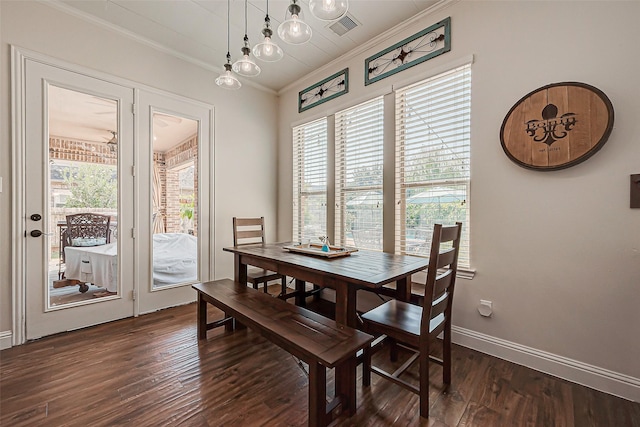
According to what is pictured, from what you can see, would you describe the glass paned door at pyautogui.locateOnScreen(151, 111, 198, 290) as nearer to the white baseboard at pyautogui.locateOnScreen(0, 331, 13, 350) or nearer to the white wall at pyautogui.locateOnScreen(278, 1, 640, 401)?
the white baseboard at pyautogui.locateOnScreen(0, 331, 13, 350)

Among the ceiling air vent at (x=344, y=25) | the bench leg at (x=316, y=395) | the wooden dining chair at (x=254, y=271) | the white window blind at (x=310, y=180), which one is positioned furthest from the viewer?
the white window blind at (x=310, y=180)

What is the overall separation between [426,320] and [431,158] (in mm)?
1546

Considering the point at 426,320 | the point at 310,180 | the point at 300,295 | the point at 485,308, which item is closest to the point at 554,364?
the point at 485,308

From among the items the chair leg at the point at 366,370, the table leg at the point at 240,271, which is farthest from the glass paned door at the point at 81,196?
the chair leg at the point at 366,370

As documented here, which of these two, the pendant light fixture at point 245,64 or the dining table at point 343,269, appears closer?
the dining table at point 343,269

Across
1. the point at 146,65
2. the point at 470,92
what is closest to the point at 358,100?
the point at 470,92

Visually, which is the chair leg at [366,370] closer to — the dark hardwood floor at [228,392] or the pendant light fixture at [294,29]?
the dark hardwood floor at [228,392]

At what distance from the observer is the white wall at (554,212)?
1649 millimetres

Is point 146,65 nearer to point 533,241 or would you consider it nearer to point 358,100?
point 358,100

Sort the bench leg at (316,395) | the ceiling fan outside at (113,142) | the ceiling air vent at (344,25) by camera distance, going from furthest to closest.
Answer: the ceiling fan outside at (113,142), the ceiling air vent at (344,25), the bench leg at (316,395)

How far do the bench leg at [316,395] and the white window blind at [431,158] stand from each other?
5.15 feet

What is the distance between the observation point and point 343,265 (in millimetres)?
1949

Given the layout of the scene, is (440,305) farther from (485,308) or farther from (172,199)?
(172,199)

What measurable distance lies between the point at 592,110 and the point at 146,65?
3949 millimetres
